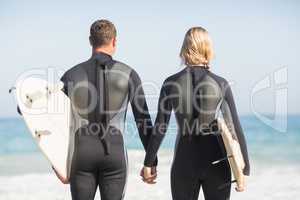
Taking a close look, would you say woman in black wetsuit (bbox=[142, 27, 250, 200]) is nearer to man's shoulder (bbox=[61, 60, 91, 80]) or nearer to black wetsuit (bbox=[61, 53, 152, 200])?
black wetsuit (bbox=[61, 53, 152, 200])

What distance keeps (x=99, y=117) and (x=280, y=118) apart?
25.9m

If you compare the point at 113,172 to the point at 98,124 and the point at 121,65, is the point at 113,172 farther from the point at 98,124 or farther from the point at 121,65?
the point at 121,65

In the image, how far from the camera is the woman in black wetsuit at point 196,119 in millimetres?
4348

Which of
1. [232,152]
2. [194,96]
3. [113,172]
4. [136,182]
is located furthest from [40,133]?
[136,182]

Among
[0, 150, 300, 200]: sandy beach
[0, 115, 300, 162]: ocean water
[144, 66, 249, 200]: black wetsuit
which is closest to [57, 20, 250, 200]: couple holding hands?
[144, 66, 249, 200]: black wetsuit

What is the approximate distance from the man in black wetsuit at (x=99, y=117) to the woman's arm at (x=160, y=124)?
8.3 inches

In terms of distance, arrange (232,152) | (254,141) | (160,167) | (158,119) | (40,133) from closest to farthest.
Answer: (232,152), (158,119), (40,133), (160,167), (254,141)

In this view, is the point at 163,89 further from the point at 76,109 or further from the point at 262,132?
the point at 262,132

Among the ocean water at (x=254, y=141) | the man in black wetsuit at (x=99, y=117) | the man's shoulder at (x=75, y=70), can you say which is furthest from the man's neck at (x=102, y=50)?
the ocean water at (x=254, y=141)

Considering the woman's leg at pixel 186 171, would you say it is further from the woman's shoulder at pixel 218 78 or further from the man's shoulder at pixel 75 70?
the man's shoulder at pixel 75 70

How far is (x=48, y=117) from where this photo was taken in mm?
4629

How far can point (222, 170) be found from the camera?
4348mm

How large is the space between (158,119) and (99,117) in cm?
48

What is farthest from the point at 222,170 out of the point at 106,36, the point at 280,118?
the point at 280,118
